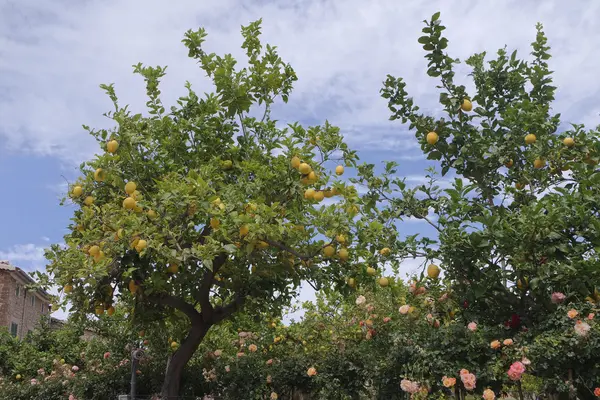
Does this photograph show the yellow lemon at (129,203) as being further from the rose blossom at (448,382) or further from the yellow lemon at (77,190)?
the rose blossom at (448,382)

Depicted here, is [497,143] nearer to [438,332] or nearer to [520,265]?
[520,265]

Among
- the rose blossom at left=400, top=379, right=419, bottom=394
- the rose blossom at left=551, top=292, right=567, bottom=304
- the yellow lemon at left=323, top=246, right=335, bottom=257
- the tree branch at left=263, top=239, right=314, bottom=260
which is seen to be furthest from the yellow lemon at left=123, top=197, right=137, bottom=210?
the rose blossom at left=551, top=292, right=567, bottom=304

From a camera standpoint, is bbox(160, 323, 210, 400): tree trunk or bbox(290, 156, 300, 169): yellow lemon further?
bbox(160, 323, 210, 400): tree trunk

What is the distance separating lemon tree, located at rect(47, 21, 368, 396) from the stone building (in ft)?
77.9

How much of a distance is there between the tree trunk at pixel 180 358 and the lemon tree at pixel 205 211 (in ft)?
0.10

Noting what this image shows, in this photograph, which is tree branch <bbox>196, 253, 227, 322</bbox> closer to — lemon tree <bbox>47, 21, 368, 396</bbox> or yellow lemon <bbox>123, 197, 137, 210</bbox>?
lemon tree <bbox>47, 21, 368, 396</bbox>

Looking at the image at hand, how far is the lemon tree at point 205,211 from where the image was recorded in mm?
8461

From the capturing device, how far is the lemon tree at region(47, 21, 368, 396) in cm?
846

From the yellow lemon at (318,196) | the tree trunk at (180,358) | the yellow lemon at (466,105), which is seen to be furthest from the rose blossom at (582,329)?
the tree trunk at (180,358)

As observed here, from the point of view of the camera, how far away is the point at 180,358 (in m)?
12.1

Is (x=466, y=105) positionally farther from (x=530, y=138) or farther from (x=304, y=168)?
(x=304, y=168)

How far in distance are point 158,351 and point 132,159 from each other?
730 centimetres

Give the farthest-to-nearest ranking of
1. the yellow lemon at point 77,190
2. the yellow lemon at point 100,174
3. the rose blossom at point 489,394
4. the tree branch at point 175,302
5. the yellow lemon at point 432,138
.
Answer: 1. the tree branch at point 175,302
2. the yellow lemon at point 77,190
3. the yellow lemon at point 100,174
4. the yellow lemon at point 432,138
5. the rose blossom at point 489,394

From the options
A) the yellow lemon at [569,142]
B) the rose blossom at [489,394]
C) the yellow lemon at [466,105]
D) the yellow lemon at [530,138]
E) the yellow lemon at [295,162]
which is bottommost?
the rose blossom at [489,394]
